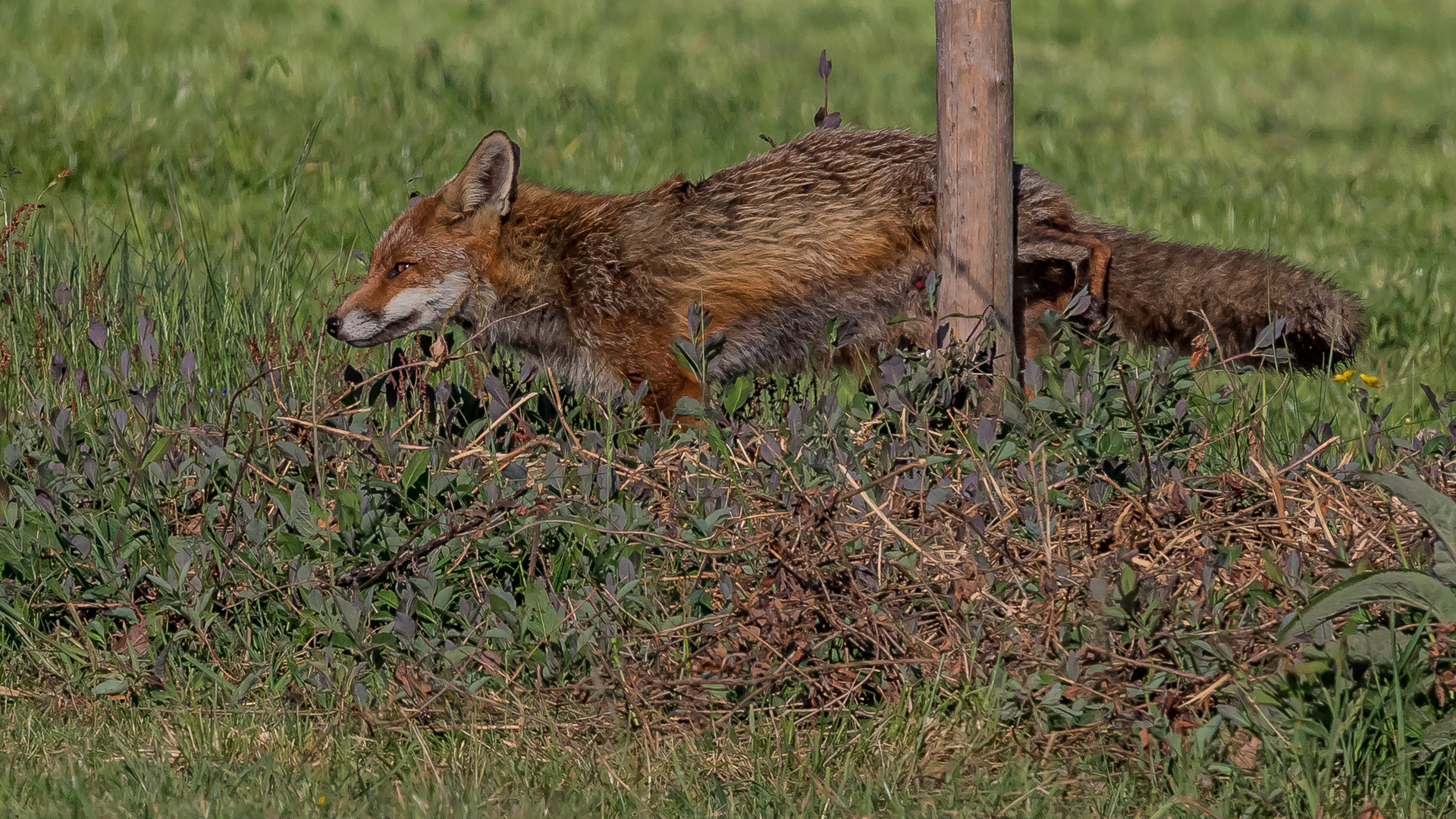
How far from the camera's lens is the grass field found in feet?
11.7

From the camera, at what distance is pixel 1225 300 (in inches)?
241

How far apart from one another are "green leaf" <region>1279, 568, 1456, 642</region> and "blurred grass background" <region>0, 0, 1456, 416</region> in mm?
2152

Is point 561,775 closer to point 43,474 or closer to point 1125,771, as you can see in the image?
point 1125,771

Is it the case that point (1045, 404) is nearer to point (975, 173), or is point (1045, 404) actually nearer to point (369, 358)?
point (975, 173)

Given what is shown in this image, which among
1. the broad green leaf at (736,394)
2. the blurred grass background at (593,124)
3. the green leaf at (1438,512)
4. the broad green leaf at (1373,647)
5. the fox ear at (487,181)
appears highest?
the fox ear at (487,181)

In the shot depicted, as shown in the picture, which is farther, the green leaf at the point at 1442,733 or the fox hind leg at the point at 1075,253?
the fox hind leg at the point at 1075,253

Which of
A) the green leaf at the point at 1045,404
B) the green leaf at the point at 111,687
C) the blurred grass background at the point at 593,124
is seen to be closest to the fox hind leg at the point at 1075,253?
the blurred grass background at the point at 593,124

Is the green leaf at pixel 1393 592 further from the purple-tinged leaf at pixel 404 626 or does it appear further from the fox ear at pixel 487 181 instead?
the fox ear at pixel 487 181

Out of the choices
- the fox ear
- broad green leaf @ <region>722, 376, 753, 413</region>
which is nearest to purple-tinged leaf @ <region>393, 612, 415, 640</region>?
broad green leaf @ <region>722, 376, 753, 413</region>

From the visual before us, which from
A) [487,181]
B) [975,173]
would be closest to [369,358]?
[487,181]

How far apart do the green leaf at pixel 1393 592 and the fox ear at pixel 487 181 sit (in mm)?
3797

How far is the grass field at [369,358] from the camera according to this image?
356cm

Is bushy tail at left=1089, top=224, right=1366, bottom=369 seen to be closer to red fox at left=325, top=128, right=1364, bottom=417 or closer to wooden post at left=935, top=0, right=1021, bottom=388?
red fox at left=325, top=128, right=1364, bottom=417

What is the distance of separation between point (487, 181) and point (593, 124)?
574 centimetres
